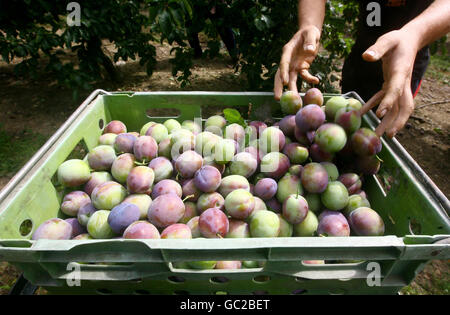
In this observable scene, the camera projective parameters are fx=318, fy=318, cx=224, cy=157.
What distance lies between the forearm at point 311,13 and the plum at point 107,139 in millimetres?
1099

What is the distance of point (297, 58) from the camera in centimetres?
161

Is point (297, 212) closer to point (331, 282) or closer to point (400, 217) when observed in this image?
point (331, 282)

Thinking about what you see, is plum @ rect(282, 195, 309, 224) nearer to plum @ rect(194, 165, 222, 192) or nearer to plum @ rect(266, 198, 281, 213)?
plum @ rect(266, 198, 281, 213)

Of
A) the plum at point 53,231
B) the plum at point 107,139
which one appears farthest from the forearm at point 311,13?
the plum at point 53,231

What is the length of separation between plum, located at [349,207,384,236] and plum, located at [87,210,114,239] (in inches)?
34.9

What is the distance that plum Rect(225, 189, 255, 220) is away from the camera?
111 cm

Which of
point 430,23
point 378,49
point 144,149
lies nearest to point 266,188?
point 144,149

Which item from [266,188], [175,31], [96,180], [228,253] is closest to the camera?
[228,253]

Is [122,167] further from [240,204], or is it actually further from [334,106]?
[334,106]

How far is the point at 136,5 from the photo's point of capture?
9.62 feet

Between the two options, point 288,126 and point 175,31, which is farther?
point 175,31

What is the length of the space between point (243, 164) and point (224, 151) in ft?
0.30

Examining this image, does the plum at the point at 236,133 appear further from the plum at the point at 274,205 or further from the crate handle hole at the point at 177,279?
the crate handle hole at the point at 177,279
